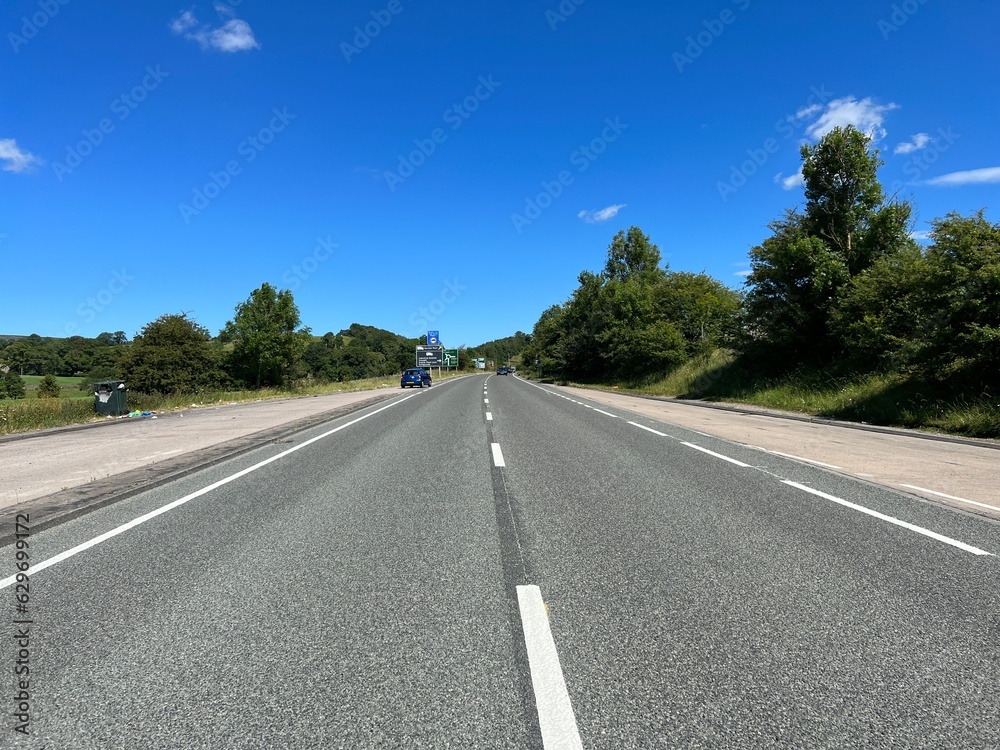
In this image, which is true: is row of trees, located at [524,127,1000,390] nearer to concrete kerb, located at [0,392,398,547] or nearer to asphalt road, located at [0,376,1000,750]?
asphalt road, located at [0,376,1000,750]

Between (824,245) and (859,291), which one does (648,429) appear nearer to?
(859,291)

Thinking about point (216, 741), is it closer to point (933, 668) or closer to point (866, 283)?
point (933, 668)

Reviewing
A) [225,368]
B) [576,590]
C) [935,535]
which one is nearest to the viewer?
[576,590]

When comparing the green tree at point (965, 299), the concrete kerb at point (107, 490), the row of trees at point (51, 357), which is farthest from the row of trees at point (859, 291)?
the row of trees at point (51, 357)

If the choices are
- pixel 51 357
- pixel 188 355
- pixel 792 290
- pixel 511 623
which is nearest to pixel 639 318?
pixel 792 290

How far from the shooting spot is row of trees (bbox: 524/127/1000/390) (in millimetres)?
14711

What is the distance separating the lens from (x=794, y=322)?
25.3 metres

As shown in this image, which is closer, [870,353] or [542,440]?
[542,440]

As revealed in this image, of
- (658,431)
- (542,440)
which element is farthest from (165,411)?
(658,431)

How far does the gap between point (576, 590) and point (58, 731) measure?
9.56ft

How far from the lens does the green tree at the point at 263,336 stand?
162 feet

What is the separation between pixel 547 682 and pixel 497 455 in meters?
7.70

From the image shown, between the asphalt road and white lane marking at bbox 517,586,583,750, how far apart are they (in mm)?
12

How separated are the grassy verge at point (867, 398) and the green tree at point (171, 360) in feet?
108
